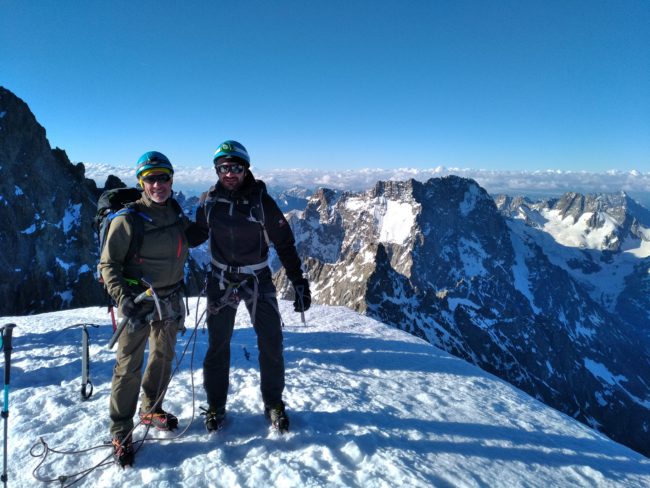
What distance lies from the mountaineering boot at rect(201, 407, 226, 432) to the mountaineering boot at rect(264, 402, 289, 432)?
775 mm

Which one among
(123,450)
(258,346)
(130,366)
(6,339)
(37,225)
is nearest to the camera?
(6,339)

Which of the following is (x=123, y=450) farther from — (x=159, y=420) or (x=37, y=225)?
(x=37, y=225)

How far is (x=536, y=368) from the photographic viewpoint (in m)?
184

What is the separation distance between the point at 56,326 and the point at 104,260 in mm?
11348

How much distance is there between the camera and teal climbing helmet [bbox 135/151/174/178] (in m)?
5.43

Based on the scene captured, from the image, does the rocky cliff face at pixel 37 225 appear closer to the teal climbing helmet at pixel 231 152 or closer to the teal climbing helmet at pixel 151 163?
the teal climbing helmet at pixel 151 163

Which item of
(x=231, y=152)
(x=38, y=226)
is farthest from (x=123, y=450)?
(x=38, y=226)

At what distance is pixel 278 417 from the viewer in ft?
19.6

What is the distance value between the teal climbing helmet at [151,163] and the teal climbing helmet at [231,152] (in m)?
0.73

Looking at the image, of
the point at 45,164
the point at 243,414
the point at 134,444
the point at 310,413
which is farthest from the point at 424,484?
the point at 45,164

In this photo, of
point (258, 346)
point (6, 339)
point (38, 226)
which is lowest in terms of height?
point (38, 226)

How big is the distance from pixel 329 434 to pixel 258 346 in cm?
191

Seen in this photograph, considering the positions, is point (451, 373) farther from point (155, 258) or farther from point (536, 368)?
point (536, 368)

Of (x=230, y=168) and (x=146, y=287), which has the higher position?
(x=230, y=168)
